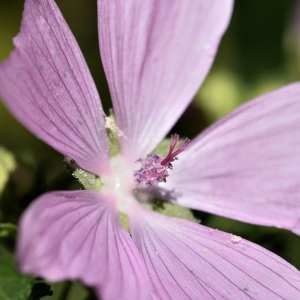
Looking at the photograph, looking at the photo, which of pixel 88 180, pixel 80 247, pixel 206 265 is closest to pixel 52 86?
pixel 88 180

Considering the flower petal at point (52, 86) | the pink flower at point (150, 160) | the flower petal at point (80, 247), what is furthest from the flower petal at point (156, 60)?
the flower petal at point (80, 247)

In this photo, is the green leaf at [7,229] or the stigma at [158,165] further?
the stigma at [158,165]

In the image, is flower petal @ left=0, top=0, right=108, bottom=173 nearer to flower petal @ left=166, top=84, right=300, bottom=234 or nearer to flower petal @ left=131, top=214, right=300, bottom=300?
flower petal @ left=131, top=214, right=300, bottom=300

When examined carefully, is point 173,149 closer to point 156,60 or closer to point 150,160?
point 150,160

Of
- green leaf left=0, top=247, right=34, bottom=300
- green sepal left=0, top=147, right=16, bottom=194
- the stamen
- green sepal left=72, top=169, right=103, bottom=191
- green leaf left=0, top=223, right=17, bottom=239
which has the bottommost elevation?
green leaf left=0, top=247, right=34, bottom=300

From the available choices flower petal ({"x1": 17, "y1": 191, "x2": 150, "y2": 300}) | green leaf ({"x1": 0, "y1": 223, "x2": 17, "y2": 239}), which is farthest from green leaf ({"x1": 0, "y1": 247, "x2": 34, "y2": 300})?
flower petal ({"x1": 17, "y1": 191, "x2": 150, "y2": 300})

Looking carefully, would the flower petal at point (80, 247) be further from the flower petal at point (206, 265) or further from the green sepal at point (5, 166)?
the green sepal at point (5, 166)
